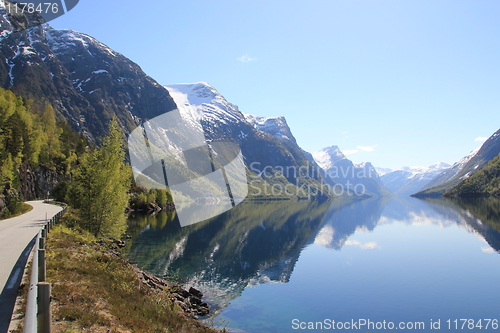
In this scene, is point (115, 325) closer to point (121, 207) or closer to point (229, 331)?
point (229, 331)

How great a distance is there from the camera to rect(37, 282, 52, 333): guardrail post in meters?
7.53

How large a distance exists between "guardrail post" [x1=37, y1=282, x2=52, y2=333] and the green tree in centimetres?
3149

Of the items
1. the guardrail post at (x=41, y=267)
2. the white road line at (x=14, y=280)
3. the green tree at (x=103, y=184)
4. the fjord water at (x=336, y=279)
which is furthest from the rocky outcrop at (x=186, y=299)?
the guardrail post at (x=41, y=267)

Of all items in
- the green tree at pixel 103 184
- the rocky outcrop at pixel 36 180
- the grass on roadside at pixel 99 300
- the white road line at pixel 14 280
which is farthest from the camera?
the rocky outcrop at pixel 36 180

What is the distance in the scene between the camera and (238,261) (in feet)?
165

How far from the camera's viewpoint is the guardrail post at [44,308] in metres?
7.53

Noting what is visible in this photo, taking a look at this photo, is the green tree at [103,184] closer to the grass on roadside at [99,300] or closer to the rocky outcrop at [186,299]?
the grass on roadside at [99,300]

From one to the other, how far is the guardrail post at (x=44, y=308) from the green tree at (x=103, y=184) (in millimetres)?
31494

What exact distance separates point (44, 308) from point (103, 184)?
31916 mm
